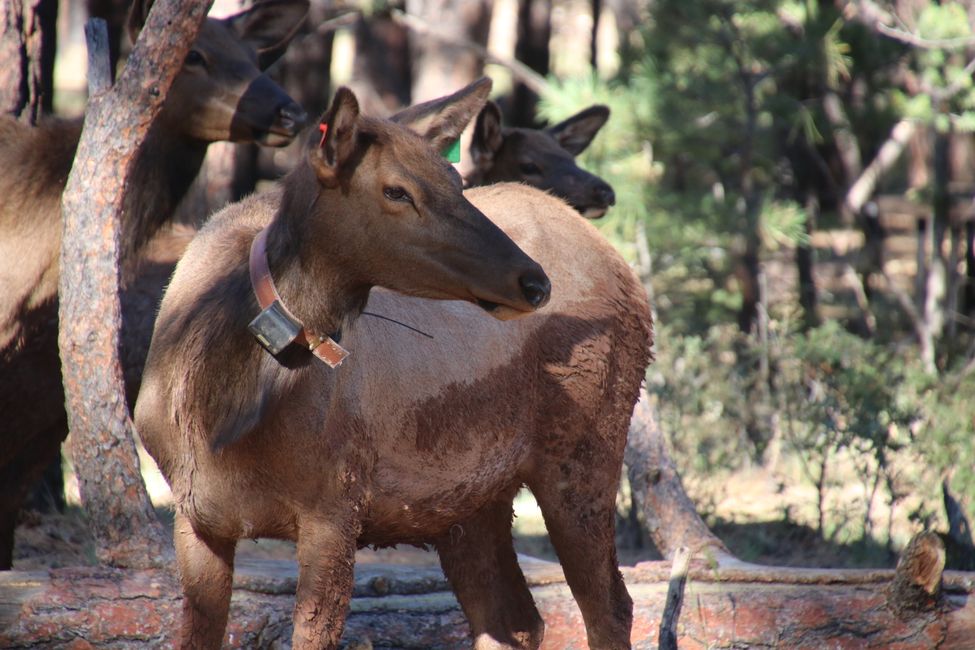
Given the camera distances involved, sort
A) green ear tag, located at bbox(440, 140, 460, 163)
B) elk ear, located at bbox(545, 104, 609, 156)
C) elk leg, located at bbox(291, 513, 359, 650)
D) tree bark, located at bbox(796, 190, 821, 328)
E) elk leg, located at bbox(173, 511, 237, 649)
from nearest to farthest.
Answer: elk leg, located at bbox(291, 513, 359, 650), elk leg, located at bbox(173, 511, 237, 649), green ear tag, located at bbox(440, 140, 460, 163), elk ear, located at bbox(545, 104, 609, 156), tree bark, located at bbox(796, 190, 821, 328)

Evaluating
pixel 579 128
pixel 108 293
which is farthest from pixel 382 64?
pixel 108 293

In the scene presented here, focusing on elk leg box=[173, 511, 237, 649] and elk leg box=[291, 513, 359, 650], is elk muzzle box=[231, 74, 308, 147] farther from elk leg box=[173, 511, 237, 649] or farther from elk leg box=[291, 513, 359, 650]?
elk leg box=[291, 513, 359, 650]

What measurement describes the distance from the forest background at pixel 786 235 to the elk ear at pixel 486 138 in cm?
249

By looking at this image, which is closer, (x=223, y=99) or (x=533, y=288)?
(x=533, y=288)

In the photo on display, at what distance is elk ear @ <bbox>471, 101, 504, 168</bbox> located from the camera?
759cm

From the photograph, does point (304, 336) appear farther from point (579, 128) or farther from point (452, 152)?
point (579, 128)

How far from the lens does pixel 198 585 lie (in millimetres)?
4211

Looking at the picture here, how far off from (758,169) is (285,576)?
8475 millimetres

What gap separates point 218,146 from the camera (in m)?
9.46

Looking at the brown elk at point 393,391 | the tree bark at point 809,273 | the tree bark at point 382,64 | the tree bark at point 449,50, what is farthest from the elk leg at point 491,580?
the tree bark at point 382,64

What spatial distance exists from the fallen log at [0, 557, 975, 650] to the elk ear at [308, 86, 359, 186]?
224cm

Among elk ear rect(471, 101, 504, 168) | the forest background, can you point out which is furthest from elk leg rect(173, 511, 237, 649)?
the forest background

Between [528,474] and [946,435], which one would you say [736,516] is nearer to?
[946,435]

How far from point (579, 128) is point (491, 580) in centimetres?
398
